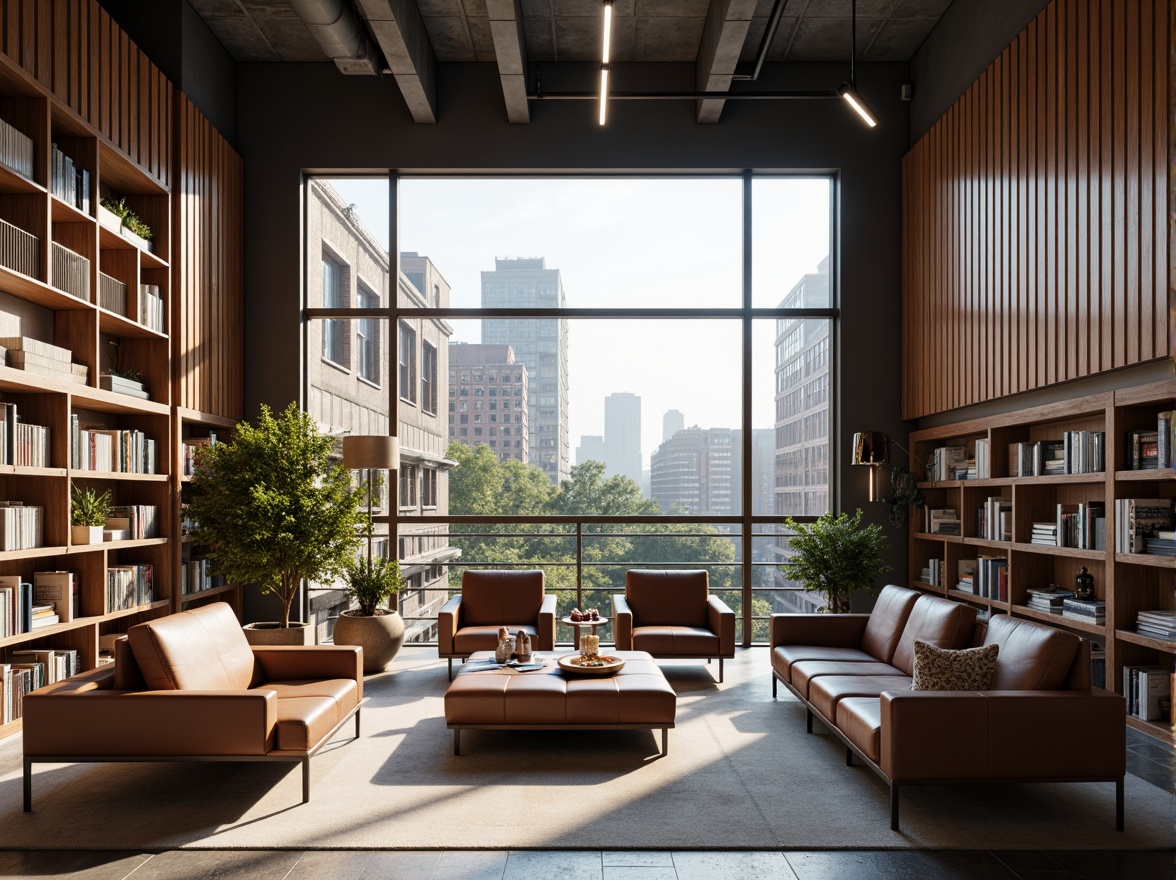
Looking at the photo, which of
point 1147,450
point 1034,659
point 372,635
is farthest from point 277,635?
point 1147,450

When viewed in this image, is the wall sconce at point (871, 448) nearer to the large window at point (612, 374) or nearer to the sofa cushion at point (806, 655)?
the large window at point (612, 374)

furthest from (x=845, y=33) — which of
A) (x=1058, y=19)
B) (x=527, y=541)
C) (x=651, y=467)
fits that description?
(x=527, y=541)

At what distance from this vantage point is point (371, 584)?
274 inches

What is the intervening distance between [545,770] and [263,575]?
3.18 meters

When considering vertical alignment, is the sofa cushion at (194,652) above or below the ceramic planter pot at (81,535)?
below

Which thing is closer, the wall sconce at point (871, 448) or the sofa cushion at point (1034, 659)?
the sofa cushion at point (1034, 659)

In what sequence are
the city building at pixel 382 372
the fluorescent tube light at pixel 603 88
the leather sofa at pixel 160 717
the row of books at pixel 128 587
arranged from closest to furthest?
the leather sofa at pixel 160 717 → the fluorescent tube light at pixel 603 88 → the row of books at pixel 128 587 → the city building at pixel 382 372

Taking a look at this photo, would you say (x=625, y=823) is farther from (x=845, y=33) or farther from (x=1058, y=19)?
(x=845, y=33)

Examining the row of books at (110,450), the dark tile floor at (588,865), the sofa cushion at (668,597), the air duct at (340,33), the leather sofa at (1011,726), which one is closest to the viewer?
the dark tile floor at (588,865)

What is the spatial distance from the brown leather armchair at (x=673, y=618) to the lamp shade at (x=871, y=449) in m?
1.58

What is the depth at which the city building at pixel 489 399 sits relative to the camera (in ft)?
27.4

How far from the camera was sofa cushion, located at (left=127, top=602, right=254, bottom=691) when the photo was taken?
159 inches

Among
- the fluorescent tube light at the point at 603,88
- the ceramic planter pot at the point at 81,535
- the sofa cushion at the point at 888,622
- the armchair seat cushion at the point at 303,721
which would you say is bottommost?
the armchair seat cushion at the point at 303,721

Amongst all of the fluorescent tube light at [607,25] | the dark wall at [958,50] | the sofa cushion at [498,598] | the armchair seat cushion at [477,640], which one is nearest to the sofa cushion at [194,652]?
the armchair seat cushion at [477,640]
